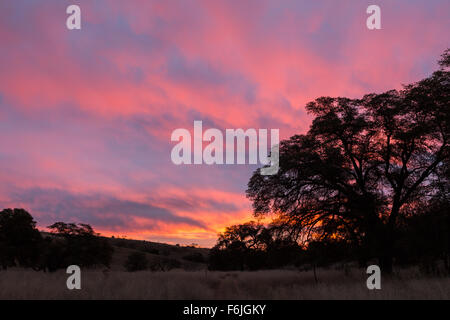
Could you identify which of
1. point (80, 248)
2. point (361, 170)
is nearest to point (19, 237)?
point (80, 248)

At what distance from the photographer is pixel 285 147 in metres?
21.9

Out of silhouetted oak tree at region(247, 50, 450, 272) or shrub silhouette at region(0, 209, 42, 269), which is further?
shrub silhouette at region(0, 209, 42, 269)

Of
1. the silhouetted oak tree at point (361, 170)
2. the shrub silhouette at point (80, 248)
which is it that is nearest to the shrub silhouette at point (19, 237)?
the shrub silhouette at point (80, 248)

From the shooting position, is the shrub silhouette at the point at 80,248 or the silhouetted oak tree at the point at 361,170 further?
the shrub silhouette at the point at 80,248

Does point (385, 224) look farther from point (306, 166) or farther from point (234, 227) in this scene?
point (234, 227)

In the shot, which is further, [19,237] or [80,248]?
[19,237]

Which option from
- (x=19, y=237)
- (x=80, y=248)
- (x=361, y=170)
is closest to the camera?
(x=361, y=170)

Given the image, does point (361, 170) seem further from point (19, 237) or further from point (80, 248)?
point (19, 237)

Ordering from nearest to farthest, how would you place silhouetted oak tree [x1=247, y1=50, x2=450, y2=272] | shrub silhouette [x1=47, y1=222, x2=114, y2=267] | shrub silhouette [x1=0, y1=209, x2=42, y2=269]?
1. silhouetted oak tree [x1=247, y1=50, x2=450, y2=272]
2. shrub silhouette [x1=47, y1=222, x2=114, y2=267]
3. shrub silhouette [x1=0, y1=209, x2=42, y2=269]

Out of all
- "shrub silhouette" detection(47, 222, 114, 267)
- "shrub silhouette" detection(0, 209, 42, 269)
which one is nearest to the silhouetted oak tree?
"shrub silhouette" detection(47, 222, 114, 267)

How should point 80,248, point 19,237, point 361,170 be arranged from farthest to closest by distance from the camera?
point 19,237, point 80,248, point 361,170

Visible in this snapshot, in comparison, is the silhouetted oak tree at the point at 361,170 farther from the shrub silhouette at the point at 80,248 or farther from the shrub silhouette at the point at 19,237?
the shrub silhouette at the point at 19,237

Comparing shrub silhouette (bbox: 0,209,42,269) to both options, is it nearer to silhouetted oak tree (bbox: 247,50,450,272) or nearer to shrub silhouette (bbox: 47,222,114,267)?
shrub silhouette (bbox: 47,222,114,267)

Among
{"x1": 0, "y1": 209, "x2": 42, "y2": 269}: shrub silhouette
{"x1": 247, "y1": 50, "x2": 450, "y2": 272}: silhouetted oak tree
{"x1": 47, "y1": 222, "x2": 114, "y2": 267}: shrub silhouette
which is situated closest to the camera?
{"x1": 247, "y1": 50, "x2": 450, "y2": 272}: silhouetted oak tree
